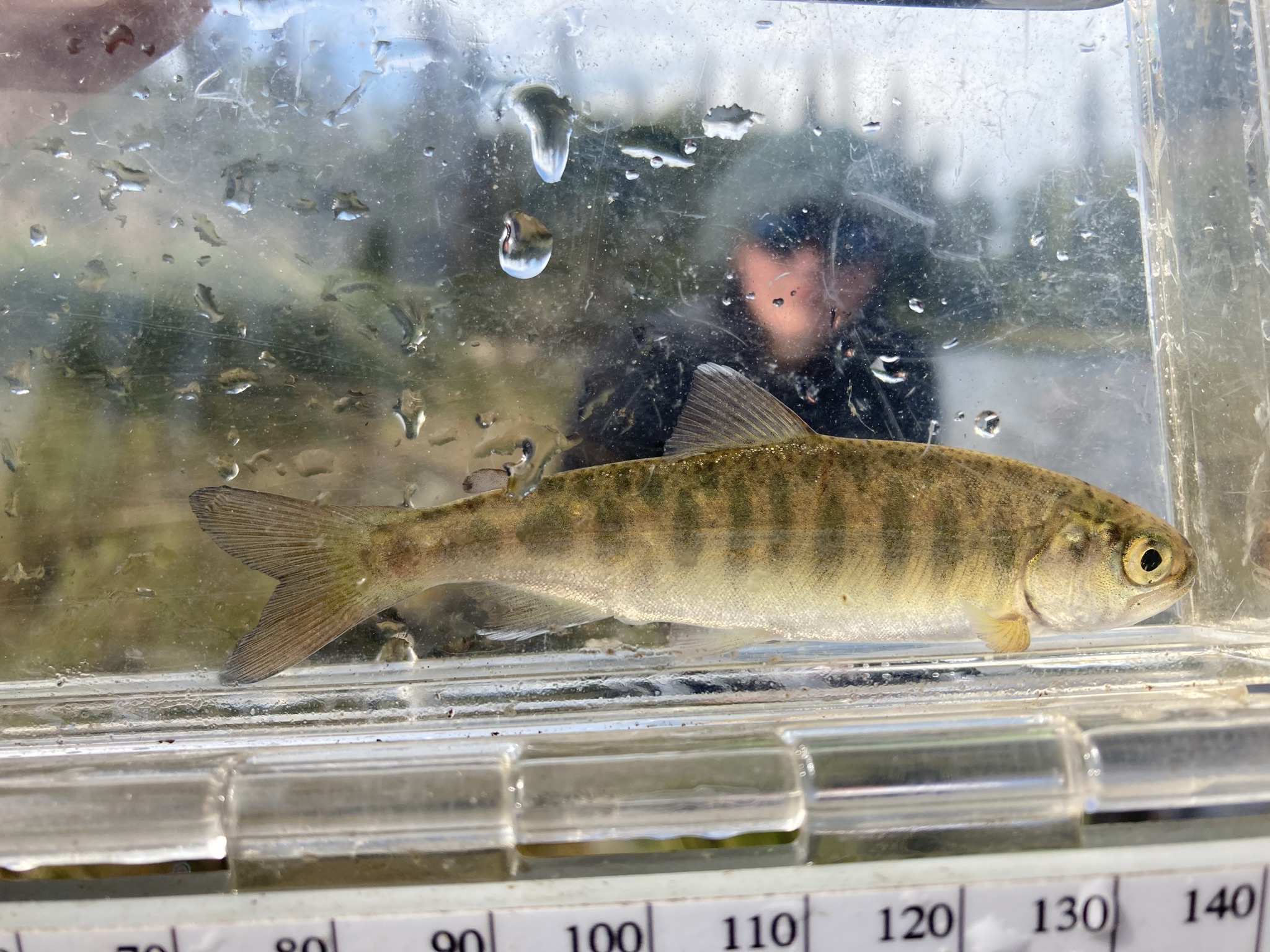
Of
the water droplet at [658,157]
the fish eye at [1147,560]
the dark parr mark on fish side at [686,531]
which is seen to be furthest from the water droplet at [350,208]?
the fish eye at [1147,560]

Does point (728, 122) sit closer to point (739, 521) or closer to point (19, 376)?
point (739, 521)

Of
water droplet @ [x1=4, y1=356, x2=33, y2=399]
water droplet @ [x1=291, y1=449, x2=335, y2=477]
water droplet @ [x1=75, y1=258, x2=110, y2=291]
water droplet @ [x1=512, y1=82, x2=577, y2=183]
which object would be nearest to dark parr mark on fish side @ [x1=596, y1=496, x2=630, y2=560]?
water droplet @ [x1=291, y1=449, x2=335, y2=477]

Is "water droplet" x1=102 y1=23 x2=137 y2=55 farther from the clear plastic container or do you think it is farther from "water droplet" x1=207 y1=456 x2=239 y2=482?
"water droplet" x1=207 y1=456 x2=239 y2=482

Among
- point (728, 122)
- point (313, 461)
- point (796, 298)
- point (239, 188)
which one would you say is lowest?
point (313, 461)

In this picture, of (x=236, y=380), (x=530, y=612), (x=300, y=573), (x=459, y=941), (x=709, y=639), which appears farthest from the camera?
(x=236, y=380)

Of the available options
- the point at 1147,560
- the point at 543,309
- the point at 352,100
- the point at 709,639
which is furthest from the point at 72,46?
the point at 1147,560

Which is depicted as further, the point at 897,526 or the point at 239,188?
the point at 239,188

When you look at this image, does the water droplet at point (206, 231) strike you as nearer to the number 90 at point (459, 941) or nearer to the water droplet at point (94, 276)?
the water droplet at point (94, 276)
